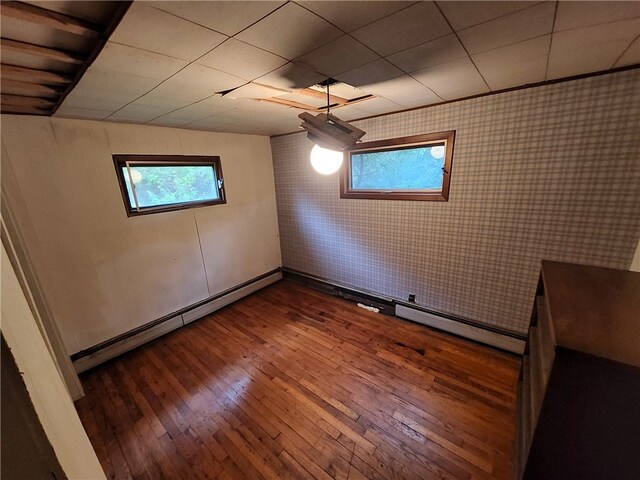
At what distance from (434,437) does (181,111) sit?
3.13m

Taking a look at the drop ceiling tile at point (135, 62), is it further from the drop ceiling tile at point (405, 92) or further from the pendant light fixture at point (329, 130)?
the drop ceiling tile at point (405, 92)

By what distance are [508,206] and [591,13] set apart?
145 cm

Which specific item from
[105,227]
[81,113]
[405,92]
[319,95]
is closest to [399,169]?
[405,92]

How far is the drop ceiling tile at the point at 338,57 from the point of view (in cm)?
119

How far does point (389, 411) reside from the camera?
6.26ft

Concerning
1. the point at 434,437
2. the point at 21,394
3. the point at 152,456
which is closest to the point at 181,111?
the point at 21,394

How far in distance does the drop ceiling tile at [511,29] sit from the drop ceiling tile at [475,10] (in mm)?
40

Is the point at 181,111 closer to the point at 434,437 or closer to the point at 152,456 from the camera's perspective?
the point at 152,456

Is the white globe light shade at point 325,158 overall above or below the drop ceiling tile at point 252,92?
below

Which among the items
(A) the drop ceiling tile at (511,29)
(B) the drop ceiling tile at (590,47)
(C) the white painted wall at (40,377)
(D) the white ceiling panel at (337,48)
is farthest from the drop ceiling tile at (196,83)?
(B) the drop ceiling tile at (590,47)

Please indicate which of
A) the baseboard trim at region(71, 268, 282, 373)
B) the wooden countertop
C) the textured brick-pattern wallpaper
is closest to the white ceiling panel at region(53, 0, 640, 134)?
the textured brick-pattern wallpaper

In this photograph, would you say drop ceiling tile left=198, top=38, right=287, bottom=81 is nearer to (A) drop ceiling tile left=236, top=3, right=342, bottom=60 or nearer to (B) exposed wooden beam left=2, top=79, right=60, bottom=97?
(A) drop ceiling tile left=236, top=3, right=342, bottom=60

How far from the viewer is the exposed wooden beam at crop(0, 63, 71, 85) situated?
1278mm

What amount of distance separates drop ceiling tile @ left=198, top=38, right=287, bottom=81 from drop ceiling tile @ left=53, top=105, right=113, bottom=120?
1345mm
